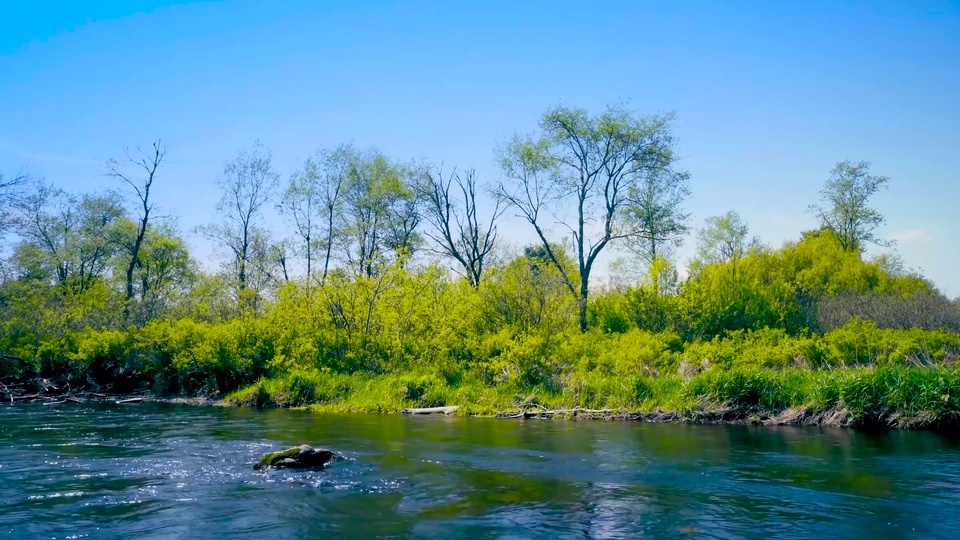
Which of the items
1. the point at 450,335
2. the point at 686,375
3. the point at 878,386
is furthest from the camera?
the point at 450,335

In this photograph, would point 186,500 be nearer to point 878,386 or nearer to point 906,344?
point 878,386

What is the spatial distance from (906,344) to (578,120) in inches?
936

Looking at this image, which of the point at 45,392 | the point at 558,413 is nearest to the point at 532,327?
the point at 558,413

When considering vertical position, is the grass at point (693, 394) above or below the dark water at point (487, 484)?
above

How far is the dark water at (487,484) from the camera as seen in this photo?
10891 millimetres

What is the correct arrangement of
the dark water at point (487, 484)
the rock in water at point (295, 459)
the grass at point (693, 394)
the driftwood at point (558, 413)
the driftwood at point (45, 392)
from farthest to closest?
the driftwood at point (45, 392), the driftwood at point (558, 413), the grass at point (693, 394), the rock in water at point (295, 459), the dark water at point (487, 484)

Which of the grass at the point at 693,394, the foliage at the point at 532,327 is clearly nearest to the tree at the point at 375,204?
the foliage at the point at 532,327

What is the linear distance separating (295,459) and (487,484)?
15.4ft

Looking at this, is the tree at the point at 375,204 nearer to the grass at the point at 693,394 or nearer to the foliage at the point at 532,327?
the foliage at the point at 532,327

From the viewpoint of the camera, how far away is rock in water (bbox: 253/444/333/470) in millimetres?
15672

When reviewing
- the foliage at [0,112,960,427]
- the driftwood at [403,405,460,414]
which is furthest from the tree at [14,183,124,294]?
the driftwood at [403,405,460,414]

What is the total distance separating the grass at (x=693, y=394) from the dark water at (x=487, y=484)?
5.29 ft

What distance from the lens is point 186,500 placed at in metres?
12.6

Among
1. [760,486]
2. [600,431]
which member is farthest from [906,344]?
[760,486]
